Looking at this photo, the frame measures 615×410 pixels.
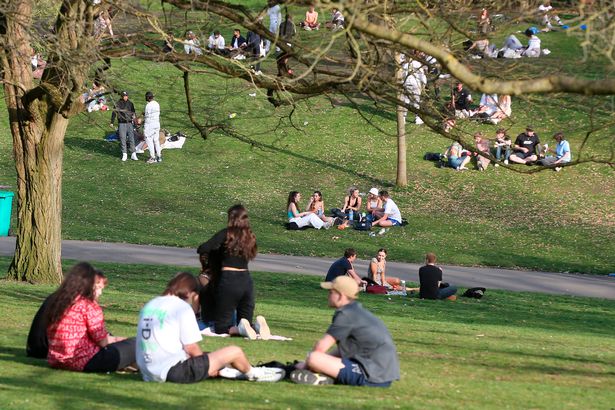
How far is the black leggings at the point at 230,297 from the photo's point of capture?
39.8 feet

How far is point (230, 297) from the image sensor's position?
12180mm

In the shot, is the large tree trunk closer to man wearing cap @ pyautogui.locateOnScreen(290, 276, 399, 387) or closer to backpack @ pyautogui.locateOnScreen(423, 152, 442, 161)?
man wearing cap @ pyautogui.locateOnScreen(290, 276, 399, 387)

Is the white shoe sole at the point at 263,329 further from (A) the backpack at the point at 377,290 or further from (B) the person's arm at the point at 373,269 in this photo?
(B) the person's arm at the point at 373,269

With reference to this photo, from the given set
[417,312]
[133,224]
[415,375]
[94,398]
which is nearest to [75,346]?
[94,398]

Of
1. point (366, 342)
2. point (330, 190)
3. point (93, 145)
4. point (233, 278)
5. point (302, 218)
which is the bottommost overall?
point (366, 342)

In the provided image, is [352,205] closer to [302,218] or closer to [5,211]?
[302,218]

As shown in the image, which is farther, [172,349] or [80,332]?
[80,332]

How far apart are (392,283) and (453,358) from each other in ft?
28.5

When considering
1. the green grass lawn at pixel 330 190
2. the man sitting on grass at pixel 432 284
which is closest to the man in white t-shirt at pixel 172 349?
the man sitting on grass at pixel 432 284

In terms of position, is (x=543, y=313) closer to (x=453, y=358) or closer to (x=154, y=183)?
(x=453, y=358)

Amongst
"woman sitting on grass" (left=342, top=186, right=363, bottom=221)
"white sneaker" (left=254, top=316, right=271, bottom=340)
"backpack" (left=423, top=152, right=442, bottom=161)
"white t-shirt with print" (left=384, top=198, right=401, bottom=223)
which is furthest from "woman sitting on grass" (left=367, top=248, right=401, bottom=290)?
"backpack" (left=423, top=152, right=442, bottom=161)

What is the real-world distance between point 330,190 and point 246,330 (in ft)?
67.8

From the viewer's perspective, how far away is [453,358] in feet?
37.6

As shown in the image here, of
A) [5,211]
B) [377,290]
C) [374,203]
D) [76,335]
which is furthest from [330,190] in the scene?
[76,335]
